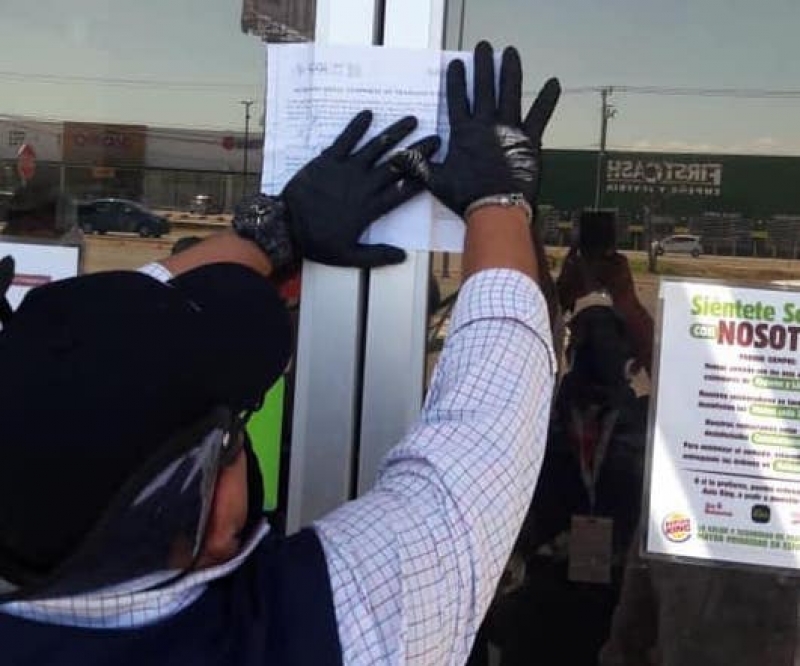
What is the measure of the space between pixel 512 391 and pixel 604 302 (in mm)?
631

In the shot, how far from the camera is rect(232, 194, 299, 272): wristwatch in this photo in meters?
1.64

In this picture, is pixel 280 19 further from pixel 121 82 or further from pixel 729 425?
pixel 729 425

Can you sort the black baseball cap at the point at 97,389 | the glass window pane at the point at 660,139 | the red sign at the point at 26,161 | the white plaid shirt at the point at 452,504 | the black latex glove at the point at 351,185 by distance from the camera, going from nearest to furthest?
the black baseball cap at the point at 97,389, the white plaid shirt at the point at 452,504, the black latex glove at the point at 351,185, the glass window pane at the point at 660,139, the red sign at the point at 26,161

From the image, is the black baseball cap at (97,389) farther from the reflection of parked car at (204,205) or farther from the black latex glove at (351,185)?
the reflection of parked car at (204,205)

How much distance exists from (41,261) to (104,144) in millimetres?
257

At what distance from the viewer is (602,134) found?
186 cm

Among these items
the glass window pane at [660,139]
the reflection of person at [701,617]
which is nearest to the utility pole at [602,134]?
the glass window pane at [660,139]

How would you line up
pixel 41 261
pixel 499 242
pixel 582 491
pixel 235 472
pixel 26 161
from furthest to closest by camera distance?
pixel 26 161 < pixel 41 261 < pixel 582 491 < pixel 499 242 < pixel 235 472

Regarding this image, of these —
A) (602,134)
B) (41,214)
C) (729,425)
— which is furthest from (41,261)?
(729,425)

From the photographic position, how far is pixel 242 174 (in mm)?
2049

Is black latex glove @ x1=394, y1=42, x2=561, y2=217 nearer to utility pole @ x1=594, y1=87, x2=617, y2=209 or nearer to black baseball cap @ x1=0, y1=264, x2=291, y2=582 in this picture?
utility pole @ x1=594, y1=87, x2=617, y2=209

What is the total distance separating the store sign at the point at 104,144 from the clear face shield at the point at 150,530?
1.26 m

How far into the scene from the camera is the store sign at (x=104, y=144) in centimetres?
225

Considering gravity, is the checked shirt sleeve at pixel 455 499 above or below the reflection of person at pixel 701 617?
above
